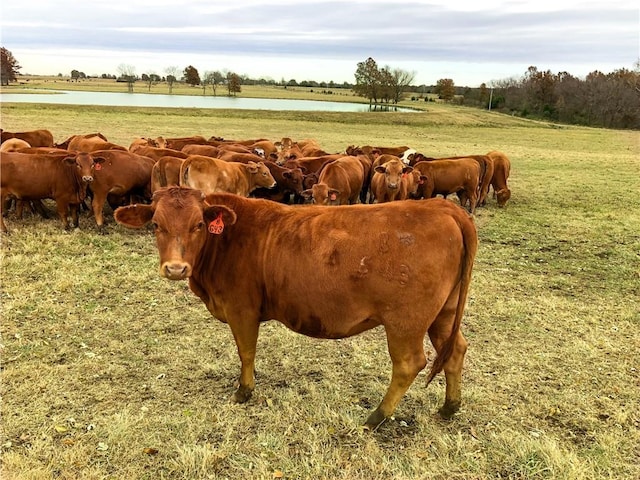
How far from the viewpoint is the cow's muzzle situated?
3.50m

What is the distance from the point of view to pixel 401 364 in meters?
3.67

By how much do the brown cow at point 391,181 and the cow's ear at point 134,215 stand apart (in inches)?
298

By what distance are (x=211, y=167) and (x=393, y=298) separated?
23.0 feet

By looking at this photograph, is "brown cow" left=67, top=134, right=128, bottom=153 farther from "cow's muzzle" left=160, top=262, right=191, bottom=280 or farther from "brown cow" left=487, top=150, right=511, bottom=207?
"brown cow" left=487, top=150, right=511, bottom=207

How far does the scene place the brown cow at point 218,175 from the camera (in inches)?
372

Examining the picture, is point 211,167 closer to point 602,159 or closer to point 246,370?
point 246,370

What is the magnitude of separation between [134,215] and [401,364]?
8.02 ft

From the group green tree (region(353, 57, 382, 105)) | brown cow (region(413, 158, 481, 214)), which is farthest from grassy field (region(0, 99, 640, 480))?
green tree (region(353, 57, 382, 105))

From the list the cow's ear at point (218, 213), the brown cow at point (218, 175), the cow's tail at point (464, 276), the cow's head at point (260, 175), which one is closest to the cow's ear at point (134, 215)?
the cow's ear at point (218, 213)

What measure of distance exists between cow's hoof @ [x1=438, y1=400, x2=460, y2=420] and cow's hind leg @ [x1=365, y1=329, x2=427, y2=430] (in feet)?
1.77

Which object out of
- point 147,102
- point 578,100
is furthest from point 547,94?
point 147,102

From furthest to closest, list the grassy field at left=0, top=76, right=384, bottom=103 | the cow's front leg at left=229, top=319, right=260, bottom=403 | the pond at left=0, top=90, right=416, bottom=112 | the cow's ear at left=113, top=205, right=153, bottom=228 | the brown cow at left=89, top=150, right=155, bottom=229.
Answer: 1. the grassy field at left=0, top=76, right=384, bottom=103
2. the pond at left=0, top=90, right=416, bottom=112
3. the brown cow at left=89, top=150, right=155, bottom=229
4. the cow's front leg at left=229, top=319, right=260, bottom=403
5. the cow's ear at left=113, top=205, right=153, bottom=228

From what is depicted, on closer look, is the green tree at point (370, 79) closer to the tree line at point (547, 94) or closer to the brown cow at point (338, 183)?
the tree line at point (547, 94)

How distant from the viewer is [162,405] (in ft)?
13.8
